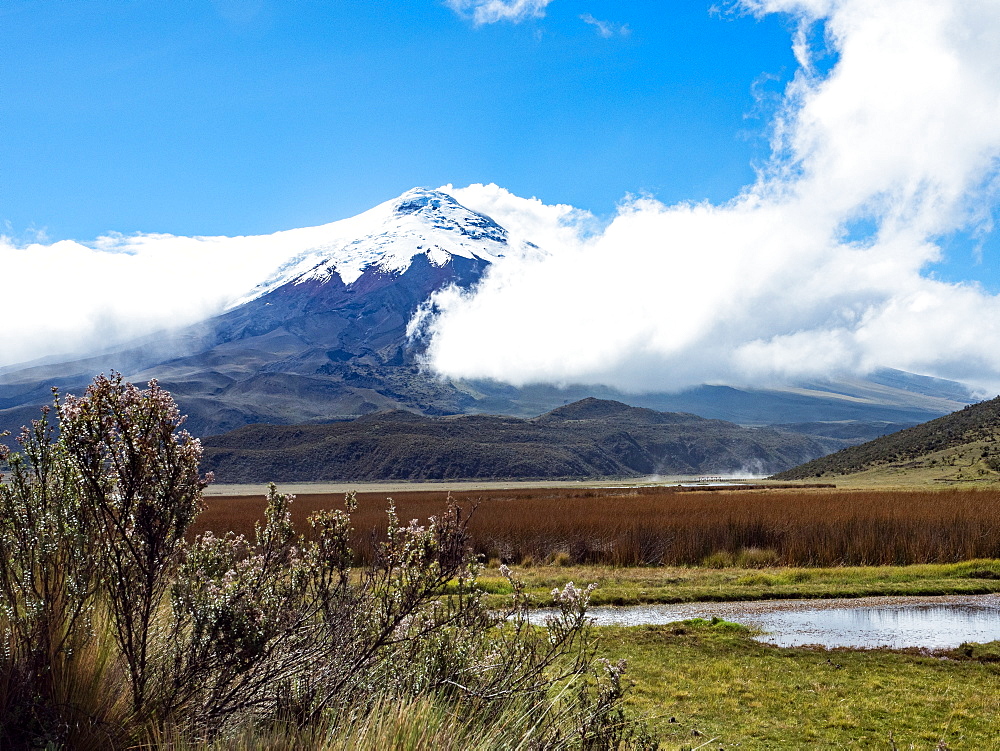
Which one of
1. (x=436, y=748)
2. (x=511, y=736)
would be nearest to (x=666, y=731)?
(x=511, y=736)

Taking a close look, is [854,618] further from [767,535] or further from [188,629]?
[188,629]

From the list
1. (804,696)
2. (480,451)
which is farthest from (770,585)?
(480,451)

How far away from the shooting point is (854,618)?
1293 cm

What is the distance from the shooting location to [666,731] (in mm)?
6668

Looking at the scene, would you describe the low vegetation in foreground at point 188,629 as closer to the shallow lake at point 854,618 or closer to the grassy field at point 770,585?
the grassy field at point 770,585

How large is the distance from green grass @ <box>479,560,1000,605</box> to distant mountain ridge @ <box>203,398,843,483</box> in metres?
107

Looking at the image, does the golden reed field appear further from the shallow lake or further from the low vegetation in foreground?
the low vegetation in foreground

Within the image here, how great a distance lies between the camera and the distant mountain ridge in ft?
417

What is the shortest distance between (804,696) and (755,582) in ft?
31.9

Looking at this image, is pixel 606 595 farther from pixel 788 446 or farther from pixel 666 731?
pixel 788 446

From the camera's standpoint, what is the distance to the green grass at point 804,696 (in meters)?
6.65

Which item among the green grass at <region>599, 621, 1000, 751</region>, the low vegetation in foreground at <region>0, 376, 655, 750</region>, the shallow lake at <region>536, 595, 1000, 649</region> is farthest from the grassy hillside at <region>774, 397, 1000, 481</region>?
the low vegetation in foreground at <region>0, 376, 655, 750</region>

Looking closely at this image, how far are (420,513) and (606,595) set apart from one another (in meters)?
19.8

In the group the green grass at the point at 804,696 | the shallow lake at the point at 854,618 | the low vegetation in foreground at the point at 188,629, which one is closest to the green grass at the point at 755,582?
the shallow lake at the point at 854,618
